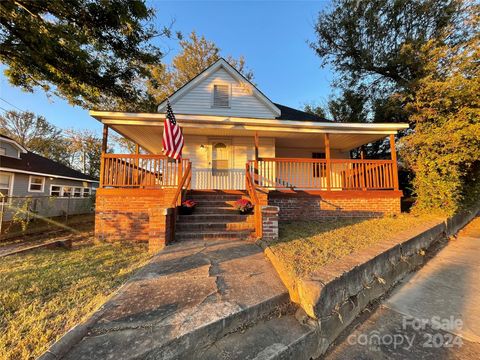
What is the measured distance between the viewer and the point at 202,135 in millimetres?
9242

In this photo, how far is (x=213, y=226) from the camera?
213 inches

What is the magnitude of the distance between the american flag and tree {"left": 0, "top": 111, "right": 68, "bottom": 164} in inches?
1220

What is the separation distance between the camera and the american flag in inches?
226

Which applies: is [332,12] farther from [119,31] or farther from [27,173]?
[27,173]

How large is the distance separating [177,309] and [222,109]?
9.07 metres

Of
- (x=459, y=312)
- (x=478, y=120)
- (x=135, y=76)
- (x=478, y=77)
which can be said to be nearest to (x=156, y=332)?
(x=459, y=312)

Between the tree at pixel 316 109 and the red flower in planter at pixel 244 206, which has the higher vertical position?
the tree at pixel 316 109

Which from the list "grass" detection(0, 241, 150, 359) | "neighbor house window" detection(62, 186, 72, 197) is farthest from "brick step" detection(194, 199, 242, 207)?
"neighbor house window" detection(62, 186, 72, 197)

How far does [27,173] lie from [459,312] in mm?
18978

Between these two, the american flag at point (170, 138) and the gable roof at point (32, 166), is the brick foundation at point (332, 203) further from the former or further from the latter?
the gable roof at point (32, 166)

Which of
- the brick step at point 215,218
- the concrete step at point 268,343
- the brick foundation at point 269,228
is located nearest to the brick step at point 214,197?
the brick step at point 215,218

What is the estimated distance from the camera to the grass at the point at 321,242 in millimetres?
3164

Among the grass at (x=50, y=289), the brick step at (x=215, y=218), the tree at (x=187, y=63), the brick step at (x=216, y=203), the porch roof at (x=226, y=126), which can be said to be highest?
the tree at (x=187, y=63)

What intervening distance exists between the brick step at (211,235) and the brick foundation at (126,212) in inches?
44.1
